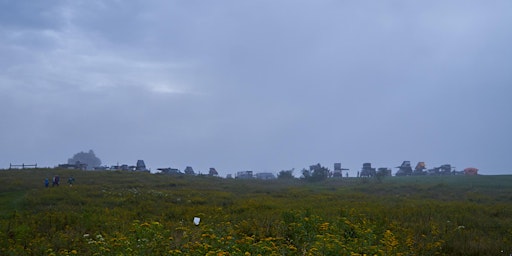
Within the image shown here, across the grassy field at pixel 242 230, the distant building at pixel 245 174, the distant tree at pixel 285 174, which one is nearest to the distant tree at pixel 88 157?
the distant building at pixel 245 174

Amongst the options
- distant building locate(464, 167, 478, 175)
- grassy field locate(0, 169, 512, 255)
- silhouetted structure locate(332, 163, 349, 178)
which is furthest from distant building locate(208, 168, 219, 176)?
grassy field locate(0, 169, 512, 255)

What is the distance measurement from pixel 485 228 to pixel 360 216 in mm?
4539

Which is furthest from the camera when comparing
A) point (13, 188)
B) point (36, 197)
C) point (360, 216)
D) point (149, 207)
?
point (13, 188)

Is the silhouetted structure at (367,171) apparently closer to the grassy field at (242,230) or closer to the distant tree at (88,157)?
the grassy field at (242,230)

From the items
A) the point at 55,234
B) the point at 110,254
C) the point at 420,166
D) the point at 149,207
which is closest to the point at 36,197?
the point at 149,207

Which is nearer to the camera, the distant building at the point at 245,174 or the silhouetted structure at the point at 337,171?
the silhouetted structure at the point at 337,171

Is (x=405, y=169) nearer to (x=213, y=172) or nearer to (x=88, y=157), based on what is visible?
(x=213, y=172)

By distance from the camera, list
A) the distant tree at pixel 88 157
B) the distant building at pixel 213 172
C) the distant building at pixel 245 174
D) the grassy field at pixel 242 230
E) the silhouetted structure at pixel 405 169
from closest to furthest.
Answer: the grassy field at pixel 242 230 < the silhouetted structure at pixel 405 169 < the distant building at pixel 213 172 < the distant building at pixel 245 174 < the distant tree at pixel 88 157

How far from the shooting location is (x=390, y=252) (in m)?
9.25

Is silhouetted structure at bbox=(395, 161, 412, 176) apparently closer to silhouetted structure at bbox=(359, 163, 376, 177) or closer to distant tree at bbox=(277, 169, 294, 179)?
silhouetted structure at bbox=(359, 163, 376, 177)

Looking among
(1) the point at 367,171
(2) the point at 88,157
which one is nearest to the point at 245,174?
(1) the point at 367,171

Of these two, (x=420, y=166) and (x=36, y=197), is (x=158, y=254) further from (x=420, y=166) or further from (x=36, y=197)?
(x=420, y=166)

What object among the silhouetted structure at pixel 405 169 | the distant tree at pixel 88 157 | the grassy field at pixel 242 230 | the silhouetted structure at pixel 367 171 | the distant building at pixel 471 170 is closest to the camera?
the grassy field at pixel 242 230

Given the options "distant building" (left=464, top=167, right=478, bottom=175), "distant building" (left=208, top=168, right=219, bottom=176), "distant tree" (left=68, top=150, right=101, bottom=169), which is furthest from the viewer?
"distant tree" (left=68, top=150, right=101, bottom=169)
